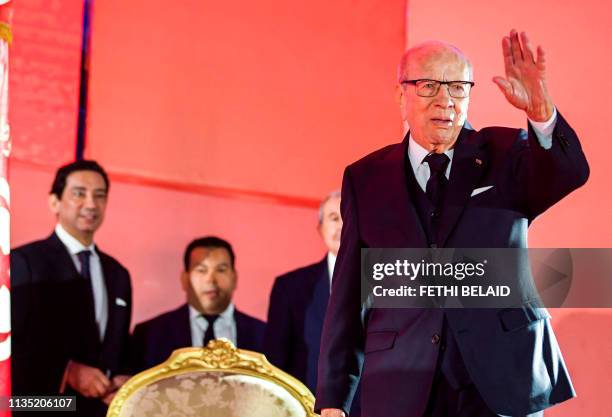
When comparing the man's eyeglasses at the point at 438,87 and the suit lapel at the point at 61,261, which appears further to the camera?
the suit lapel at the point at 61,261

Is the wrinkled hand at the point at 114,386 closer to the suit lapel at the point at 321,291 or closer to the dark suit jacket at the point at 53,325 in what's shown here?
the dark suit jacket at the point at 53,325

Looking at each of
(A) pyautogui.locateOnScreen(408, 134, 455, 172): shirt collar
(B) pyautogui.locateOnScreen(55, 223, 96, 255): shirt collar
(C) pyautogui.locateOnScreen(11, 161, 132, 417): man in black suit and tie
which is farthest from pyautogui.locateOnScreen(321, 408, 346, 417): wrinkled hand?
(B) pyautogui.locateOnScreen(55, 223, 96, 255): shirt collar

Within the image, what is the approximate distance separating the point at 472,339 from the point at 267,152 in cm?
203

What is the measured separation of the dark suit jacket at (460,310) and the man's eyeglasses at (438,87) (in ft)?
0.29

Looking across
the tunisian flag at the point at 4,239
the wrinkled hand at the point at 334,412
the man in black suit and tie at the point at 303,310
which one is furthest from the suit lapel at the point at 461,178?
the man in black suit and tie at the point at 303,310

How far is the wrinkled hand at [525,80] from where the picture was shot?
1714mm

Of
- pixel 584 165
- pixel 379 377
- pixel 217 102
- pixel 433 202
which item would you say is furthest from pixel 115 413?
pixel 217 102

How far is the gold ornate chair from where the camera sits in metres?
2.42

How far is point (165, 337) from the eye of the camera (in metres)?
3.51

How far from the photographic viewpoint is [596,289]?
2785 mm

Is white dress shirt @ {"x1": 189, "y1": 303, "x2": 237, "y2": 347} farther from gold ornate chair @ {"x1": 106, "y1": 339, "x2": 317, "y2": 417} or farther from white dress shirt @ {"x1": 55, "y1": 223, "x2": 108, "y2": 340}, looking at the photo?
gold ornate chair @ {"x1": 106, "y1": 339, "x2": 317, "y2": 417}

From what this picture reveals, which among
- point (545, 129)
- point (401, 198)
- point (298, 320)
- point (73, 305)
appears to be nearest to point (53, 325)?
point (73, 305)

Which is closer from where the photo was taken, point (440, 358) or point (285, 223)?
point (440, 358)

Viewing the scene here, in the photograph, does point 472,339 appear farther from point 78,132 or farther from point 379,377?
point 78,132
